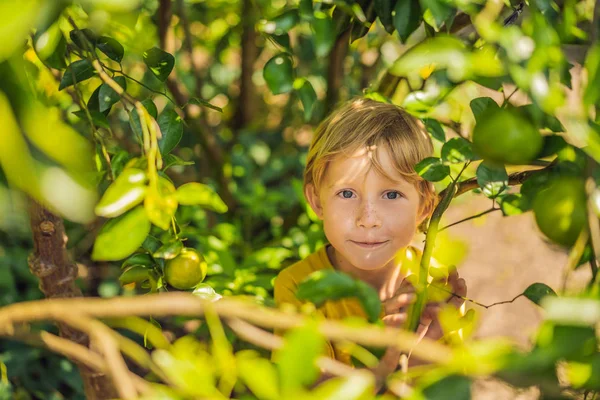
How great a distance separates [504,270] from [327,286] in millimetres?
2325

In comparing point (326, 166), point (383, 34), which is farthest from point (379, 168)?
point (383, 34)

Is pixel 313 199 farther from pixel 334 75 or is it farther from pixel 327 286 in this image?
pixel 327 286

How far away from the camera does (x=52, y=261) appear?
1.05 meters

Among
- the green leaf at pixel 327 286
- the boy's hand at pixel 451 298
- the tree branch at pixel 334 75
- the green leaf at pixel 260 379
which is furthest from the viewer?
the tree branch at pixel 334 75

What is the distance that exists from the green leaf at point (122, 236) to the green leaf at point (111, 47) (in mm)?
389

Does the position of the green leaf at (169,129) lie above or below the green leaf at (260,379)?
below

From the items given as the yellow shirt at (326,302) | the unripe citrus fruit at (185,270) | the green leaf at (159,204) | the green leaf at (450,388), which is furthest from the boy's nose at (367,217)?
the green leaf at (450,388)

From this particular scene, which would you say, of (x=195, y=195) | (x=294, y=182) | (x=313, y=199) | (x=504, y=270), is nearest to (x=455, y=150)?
(x=195, y=195)

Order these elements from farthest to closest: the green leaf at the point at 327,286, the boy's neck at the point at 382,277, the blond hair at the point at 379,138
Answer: the boy's neck at the point at 382,277, the blond hair at the point at 379,138, the green leaf at the point at 327,286

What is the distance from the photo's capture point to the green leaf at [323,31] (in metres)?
1.01

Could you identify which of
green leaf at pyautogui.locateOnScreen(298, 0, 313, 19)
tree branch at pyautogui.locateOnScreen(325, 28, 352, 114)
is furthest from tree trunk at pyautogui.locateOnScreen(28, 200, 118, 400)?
tree branch at pyautogui.locateOnScreen(325, 28, 352, 114)

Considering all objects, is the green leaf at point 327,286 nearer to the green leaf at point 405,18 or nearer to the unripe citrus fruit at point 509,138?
the unripe citrus fruit at point 509,138

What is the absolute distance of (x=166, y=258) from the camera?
927 mm

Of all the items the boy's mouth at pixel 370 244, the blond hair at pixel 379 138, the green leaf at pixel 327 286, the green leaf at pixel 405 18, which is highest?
the green leaf at pixel 405 18
